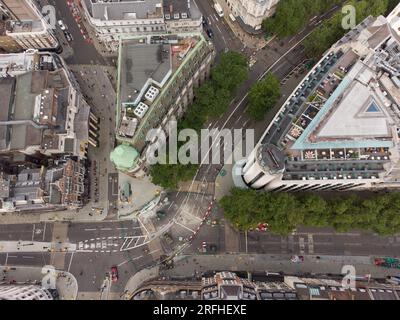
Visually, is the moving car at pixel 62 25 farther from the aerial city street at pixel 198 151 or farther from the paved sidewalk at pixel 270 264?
the paved sidewalk at pixel 270 264

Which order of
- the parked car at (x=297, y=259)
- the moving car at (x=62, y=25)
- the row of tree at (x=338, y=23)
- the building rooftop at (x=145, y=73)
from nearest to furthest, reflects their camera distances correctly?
the building rooftop at (x=145, y=73)
the parked car at (x=297, y=259)
the row of tree at (x=338, y=23)
the moving car at (x=62, y=25)

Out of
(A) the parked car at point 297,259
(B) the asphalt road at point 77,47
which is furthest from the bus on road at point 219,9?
(A) the parked car at point 297,259

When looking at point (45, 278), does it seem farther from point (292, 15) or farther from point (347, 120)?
point (292, 15)


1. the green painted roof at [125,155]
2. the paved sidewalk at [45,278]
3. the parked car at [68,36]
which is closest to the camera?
the green painted roof at [125,155]

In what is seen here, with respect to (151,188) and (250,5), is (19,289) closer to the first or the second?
(151,188)

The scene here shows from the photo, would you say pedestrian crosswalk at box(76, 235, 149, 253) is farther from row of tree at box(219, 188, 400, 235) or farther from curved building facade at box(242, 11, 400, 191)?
curved building facade at box(242, 11, 400, 191)

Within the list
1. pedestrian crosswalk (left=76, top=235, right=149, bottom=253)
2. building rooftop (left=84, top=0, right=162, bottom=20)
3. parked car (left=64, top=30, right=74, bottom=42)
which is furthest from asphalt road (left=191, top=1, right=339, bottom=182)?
parked car (left=64, top=30, right=74, bottom=42)
